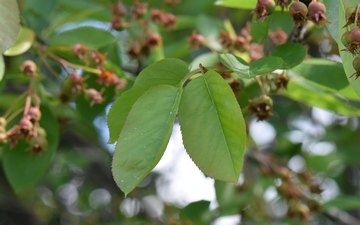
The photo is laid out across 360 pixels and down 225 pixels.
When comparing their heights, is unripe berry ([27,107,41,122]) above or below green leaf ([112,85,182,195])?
below

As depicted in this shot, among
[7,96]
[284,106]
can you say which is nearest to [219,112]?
[7,96]

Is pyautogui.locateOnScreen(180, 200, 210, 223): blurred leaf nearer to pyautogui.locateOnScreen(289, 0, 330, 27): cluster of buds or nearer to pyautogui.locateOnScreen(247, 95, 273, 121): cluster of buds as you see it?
pyautogui.locateOnScreen(247, 95, 273, 121): cluster of buds

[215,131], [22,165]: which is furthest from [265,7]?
[22,165]

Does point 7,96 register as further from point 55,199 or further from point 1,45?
point 55,199

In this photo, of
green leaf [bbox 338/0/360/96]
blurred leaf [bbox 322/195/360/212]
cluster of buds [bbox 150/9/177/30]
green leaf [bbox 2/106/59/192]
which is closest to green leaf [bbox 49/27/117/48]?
cluster of buds [bbox 150/9/177/30]

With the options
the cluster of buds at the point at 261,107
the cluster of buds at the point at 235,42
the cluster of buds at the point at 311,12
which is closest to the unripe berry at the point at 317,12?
the cluster of buds at the point at 311,12

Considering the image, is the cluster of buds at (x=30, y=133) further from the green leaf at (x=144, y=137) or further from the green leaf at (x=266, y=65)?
the green leaf at (x=266, y=65)
